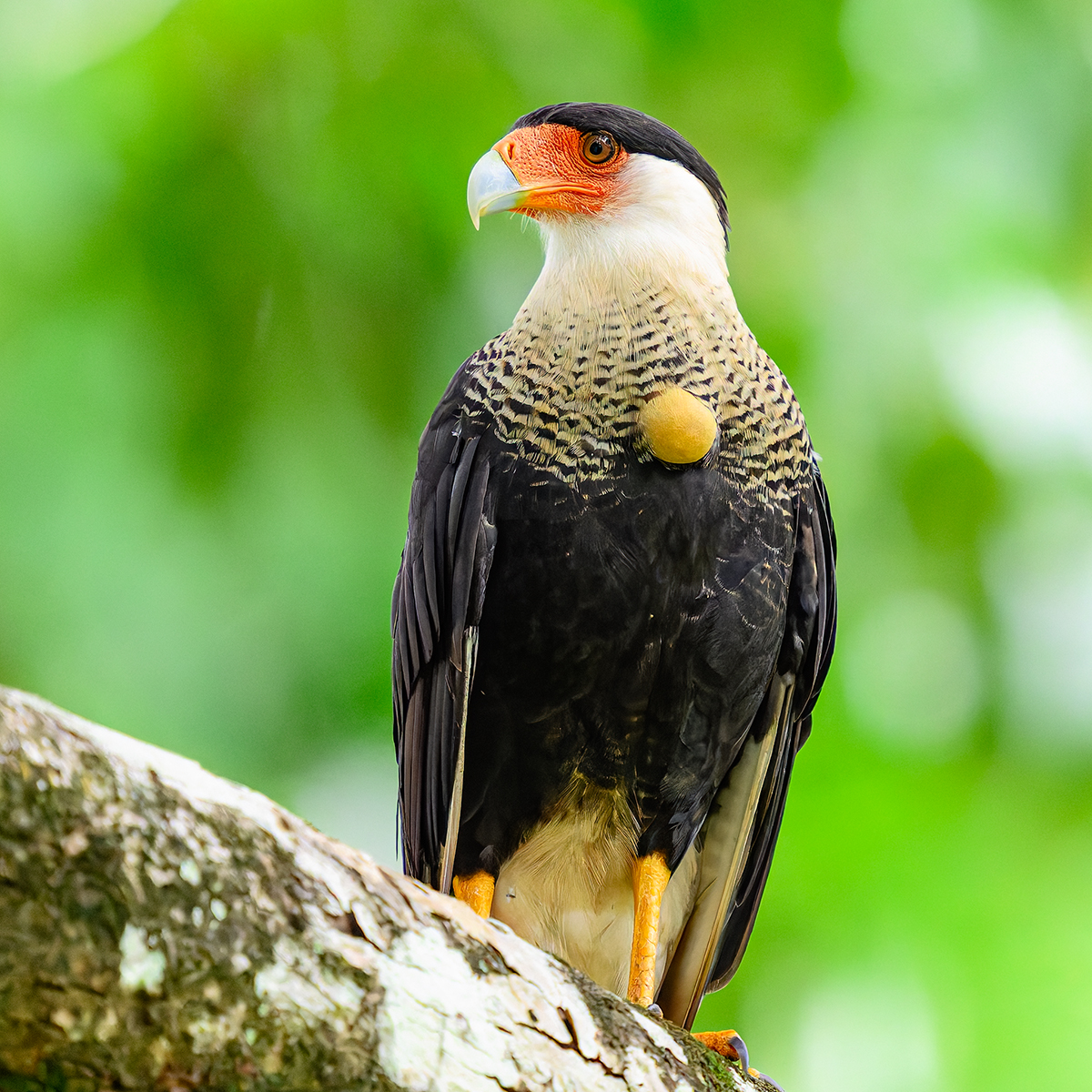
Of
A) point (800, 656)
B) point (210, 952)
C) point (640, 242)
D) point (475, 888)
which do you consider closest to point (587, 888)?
point (475, 888)

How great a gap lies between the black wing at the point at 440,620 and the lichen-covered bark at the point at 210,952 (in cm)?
126

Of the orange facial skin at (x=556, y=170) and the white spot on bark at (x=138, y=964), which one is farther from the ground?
the orange facial skin at (x=556, y=170)

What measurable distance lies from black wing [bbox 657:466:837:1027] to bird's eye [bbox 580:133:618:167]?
41.9 inches

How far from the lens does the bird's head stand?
10.3ft

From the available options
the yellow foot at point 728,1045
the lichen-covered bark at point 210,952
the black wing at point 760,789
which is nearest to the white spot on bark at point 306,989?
the lichen-covered bark at point 210,952

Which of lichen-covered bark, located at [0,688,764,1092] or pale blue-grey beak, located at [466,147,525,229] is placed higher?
pale blue-grey beak, located at [466,147,525,229]

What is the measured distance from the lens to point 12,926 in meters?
1.09

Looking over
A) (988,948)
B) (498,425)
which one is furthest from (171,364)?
(988,948)

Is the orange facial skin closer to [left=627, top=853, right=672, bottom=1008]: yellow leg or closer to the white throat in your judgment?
the white throat

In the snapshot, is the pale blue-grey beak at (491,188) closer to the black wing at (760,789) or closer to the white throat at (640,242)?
the white throat at (640,242)

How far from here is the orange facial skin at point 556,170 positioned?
126 inches

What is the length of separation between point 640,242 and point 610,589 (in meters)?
1.00

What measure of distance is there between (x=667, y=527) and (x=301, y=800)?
6.52 feet

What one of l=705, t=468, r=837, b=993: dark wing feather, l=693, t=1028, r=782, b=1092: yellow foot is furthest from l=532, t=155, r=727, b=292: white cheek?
l=693, t=1028, r=782, b=1092: yellow foot
